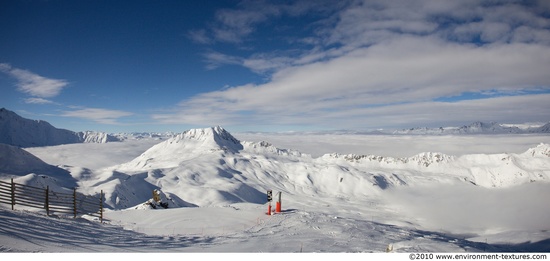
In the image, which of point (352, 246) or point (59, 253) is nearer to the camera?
point (59, 253)

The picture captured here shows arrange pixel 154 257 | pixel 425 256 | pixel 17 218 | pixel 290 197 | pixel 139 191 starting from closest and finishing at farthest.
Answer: pixel 425 256, pixel 154 257, pixel 17 218, pixel 139 191, pixel 290 197

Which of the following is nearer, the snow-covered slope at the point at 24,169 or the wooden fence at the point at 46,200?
the wooden fence at the point at 46,200

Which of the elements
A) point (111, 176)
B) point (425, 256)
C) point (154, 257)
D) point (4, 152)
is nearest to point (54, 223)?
point (154, 257)

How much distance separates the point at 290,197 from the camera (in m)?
198

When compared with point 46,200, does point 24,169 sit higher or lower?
lower

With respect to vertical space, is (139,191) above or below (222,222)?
below

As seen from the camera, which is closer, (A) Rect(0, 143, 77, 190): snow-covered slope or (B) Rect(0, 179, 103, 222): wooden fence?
(B) Rect(0, 179, 103, 222): wooden fence

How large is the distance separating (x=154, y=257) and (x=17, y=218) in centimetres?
728

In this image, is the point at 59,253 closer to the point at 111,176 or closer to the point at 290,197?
the point at 111,176

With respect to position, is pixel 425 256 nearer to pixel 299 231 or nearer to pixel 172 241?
pixel 299 231

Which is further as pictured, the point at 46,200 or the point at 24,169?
the point at 24,169

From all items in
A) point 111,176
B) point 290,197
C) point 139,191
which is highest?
point 111,176

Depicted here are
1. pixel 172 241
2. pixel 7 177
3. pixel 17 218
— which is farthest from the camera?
pixel 7 177

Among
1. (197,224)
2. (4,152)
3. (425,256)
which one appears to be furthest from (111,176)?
(425,256)
